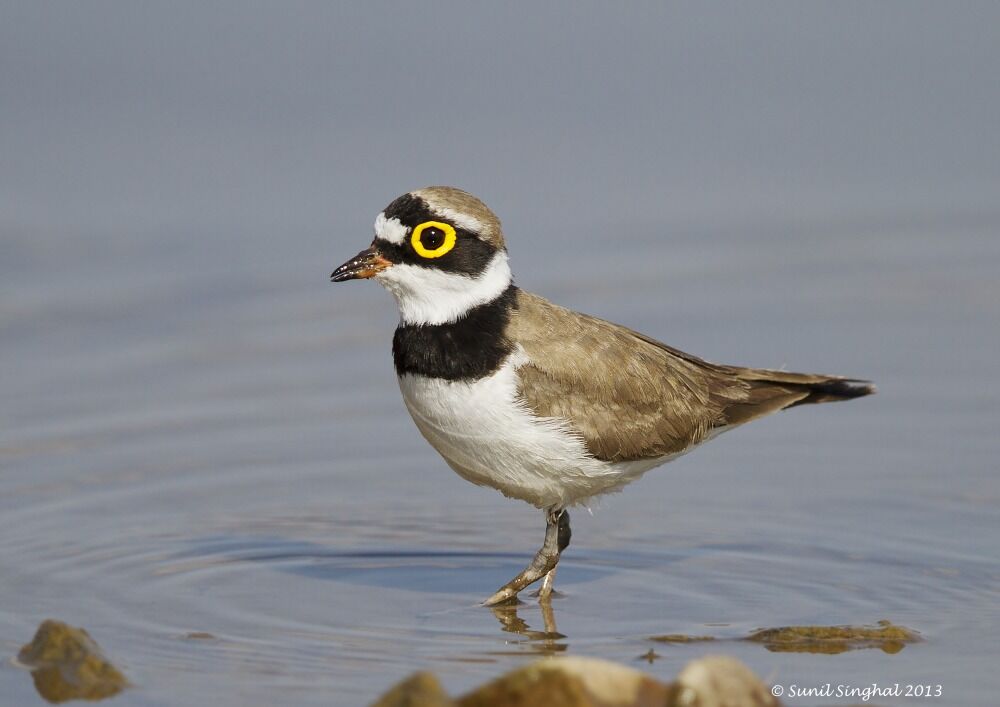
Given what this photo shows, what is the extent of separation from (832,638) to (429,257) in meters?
2.70

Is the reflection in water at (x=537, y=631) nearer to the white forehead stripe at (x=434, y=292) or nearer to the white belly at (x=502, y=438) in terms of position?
the white belly at (x=502, y=438)

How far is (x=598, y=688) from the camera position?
223 inches

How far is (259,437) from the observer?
10.9 m

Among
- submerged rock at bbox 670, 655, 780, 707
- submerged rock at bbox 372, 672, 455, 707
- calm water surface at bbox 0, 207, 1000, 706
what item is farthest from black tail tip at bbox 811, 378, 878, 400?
submerged rock at bbox 372, 672, 455, 707

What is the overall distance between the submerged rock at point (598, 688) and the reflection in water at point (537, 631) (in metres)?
1.92

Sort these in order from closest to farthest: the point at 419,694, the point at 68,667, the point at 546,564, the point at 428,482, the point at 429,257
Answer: the point at 419,694, the point at 68,667, the point at 429,257, the point at 546,564, the point at 428,482

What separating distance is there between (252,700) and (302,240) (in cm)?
693

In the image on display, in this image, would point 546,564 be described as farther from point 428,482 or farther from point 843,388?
point 843,388

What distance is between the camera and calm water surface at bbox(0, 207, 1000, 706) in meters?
7.66

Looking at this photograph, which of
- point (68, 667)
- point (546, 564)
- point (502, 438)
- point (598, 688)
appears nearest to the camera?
point (598, 688)

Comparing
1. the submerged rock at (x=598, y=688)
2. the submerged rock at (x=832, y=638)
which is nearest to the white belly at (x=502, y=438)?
the submerged rock at (x=832, y=638)

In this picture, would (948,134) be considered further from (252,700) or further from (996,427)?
(252,700)

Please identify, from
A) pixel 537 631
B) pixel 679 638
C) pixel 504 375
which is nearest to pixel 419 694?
pixel 679 638

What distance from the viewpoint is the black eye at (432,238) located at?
27.5 ft
